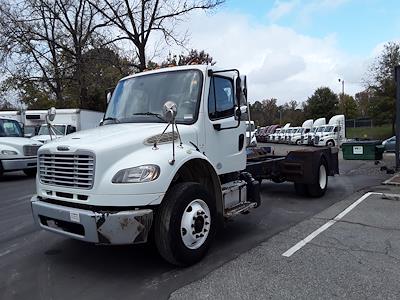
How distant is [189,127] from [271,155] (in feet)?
17.6

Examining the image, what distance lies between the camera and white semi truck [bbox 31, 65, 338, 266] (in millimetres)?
4539

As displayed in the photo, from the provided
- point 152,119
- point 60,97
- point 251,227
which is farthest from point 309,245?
point 60,97

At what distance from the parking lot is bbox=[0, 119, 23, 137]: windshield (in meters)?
7.82

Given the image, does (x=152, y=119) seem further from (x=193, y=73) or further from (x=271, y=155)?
(x=271, y=155)

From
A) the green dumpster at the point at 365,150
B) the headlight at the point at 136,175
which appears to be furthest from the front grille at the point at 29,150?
the green dumpster at the point at 365,150

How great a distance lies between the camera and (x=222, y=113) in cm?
614

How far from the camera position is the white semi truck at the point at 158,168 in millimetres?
4539

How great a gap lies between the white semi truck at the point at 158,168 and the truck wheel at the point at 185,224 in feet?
0.04

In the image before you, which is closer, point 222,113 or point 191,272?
point 191,272

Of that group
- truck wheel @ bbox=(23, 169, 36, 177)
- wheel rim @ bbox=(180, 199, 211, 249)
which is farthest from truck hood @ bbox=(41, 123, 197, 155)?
truck wheel @ bbox=(23, 169, 36, 177)

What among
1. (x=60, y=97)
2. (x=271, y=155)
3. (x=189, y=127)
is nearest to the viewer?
(x=189, y=127)

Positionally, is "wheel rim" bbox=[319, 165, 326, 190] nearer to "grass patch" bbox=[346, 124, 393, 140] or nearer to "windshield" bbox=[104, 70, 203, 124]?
"windshield" bbox=[104, 70, 203, 124]

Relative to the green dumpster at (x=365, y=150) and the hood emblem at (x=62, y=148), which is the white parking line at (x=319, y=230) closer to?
the hood emblem at (x=62, y=148)

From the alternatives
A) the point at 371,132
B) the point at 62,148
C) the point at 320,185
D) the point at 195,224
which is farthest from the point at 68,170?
the point at 371,132
